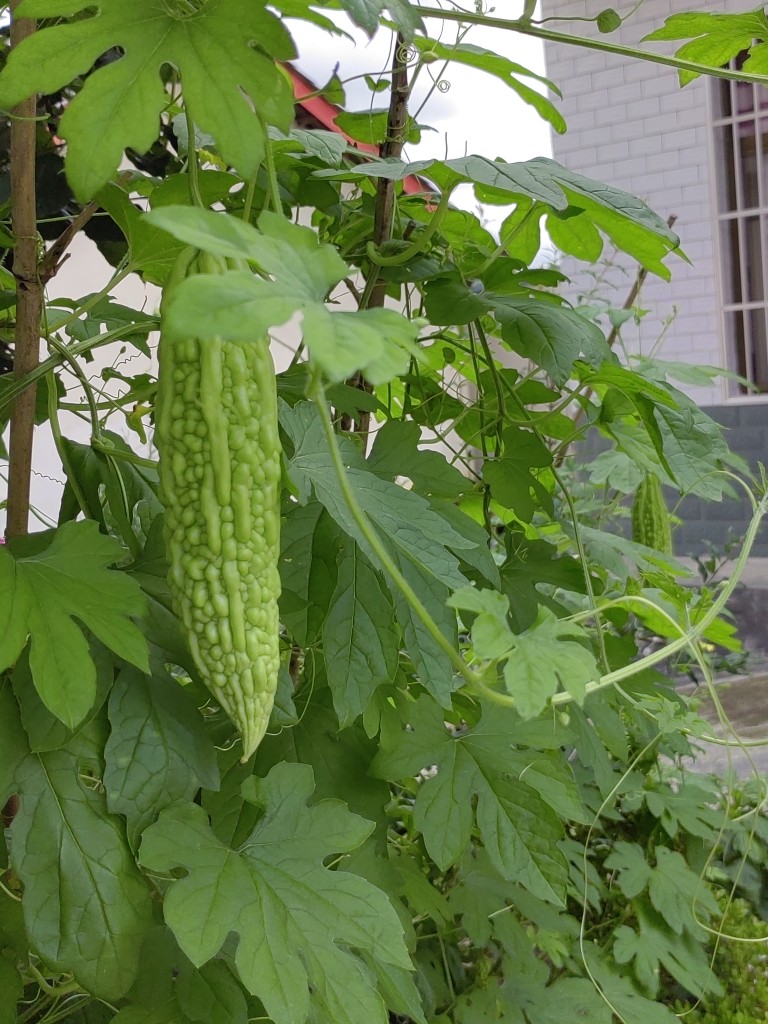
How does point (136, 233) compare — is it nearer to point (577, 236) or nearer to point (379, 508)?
point (379, 508)

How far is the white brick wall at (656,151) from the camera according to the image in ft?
8.65

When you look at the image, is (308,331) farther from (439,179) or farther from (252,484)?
(439,179)

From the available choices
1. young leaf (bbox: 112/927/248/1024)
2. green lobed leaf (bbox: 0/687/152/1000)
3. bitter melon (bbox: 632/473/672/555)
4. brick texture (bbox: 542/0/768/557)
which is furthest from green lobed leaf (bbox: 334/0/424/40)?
brick texture (bbox: 542/0/768/557)

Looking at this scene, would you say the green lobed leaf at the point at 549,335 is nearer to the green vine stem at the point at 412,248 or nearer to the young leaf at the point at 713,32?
the green vine stem at the point at 412,248

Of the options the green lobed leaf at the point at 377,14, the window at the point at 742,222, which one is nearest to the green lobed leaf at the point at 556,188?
the green lobed leaf at the point at 377,14

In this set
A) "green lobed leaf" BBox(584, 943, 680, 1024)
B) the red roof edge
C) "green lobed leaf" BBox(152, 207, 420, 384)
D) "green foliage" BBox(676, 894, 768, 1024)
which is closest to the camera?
"green lobed leaf" BBox(152, 207, 420, 384)

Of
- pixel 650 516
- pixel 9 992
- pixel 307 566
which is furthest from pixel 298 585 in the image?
pixel 650 516

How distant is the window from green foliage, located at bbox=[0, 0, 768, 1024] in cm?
189

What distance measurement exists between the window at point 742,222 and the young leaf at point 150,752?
2.42 metres

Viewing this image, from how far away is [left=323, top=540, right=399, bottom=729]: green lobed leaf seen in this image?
590mm

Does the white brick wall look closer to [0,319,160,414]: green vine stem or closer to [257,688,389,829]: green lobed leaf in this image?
[257,688,389,829]: green lobed leaf

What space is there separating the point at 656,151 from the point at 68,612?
2.65 meters

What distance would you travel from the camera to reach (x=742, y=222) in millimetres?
2631

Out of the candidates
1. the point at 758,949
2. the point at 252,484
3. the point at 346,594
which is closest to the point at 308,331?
the point at 252,484
